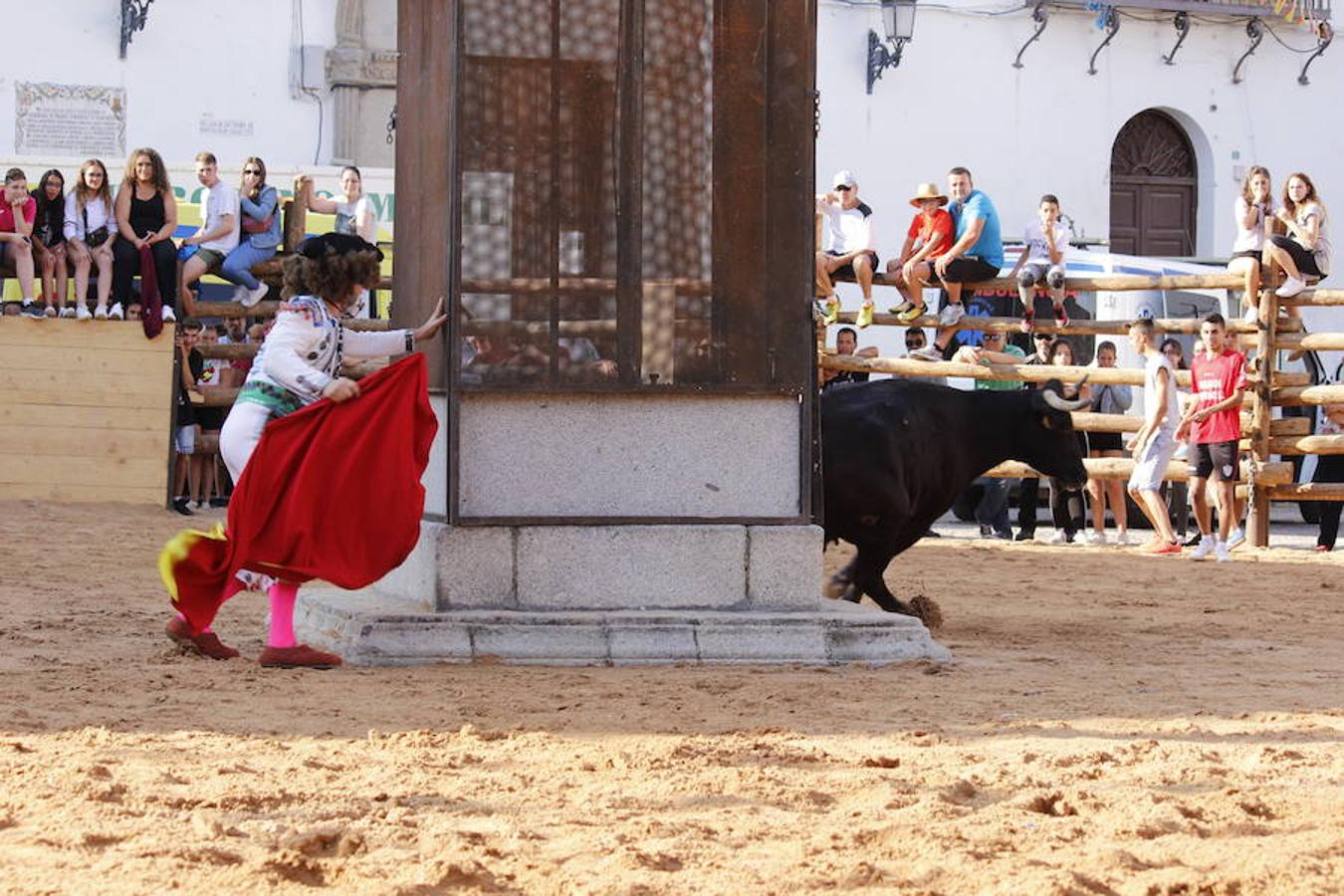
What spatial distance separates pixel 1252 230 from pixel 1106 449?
2.16 metres

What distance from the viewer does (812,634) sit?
8.17 meters

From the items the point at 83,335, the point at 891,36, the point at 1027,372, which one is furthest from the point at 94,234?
the point at 891,36

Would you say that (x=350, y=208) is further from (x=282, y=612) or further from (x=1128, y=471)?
(x=282, y=612)

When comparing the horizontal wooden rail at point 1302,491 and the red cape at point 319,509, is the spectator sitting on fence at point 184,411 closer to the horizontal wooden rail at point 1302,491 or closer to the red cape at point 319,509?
the red cape at point 319,509

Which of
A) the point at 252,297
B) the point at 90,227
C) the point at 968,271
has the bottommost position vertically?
the point at 252,297

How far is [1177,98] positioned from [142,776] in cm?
2499

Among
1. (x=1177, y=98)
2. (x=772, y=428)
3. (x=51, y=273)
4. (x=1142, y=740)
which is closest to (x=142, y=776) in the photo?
(x=1142, y=740)

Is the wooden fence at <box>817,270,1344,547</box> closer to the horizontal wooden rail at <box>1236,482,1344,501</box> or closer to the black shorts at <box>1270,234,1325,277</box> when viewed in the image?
the horizontal wooden rail at <box>1236,482,1344,501</box>

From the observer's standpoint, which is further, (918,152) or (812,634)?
(918,152)

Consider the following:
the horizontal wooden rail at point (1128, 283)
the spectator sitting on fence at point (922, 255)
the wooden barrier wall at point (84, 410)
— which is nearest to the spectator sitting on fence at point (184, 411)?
the wooden barrier wall at point (84, 410)

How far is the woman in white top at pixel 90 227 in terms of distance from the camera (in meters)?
14.7

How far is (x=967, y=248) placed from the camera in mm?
15406

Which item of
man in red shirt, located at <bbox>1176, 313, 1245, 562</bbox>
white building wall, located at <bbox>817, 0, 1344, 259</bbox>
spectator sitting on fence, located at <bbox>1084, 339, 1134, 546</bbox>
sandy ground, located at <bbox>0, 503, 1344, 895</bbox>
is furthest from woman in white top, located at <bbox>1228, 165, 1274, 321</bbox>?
white building wall, located at <bbox>817, 0, 1344, 259</bbox>

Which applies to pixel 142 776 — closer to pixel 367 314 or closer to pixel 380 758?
pixel 380 758
